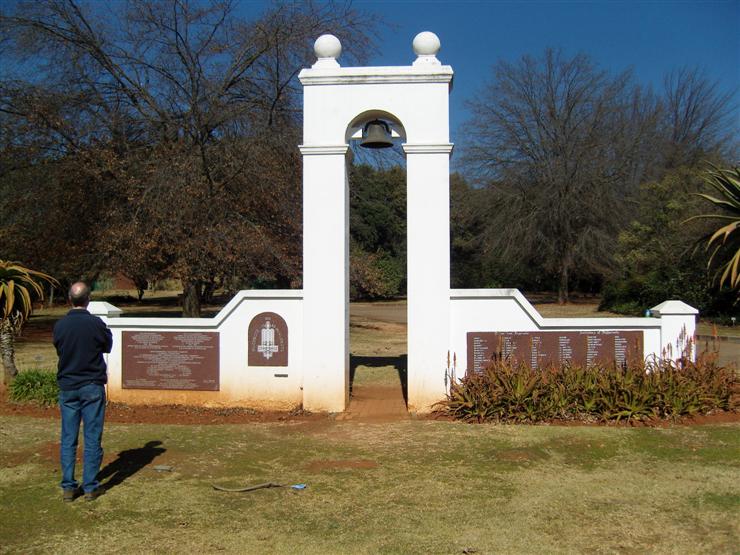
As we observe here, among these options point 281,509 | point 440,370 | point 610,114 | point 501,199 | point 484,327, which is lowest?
point 281,509

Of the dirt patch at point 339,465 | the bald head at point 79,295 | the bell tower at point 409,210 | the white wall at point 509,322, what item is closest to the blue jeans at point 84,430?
the bald head at point 79,295

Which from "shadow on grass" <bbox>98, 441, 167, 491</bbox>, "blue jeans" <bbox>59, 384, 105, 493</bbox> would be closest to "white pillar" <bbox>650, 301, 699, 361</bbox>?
"shadow on grass" <bbox>98, 441, 167, 491</bbox>

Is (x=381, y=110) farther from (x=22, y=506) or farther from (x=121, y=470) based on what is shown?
(x=22, y=506)

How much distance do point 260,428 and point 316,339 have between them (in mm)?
1478

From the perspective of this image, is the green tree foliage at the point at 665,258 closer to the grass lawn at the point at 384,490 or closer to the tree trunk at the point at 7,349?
the grass lawn at the point at 384,490

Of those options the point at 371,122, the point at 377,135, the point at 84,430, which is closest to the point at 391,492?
the point at 84,430

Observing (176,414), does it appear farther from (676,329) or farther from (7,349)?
(676,329)

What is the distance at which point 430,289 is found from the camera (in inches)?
359

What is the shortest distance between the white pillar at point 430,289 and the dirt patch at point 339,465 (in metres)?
2.48

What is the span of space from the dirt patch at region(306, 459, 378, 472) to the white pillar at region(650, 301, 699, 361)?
185 inches

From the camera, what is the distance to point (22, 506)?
5.41 metres

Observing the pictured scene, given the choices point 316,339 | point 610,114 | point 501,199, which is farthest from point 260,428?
point 610,114

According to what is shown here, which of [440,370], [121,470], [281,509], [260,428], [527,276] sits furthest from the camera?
[527,276]

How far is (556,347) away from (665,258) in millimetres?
18620
